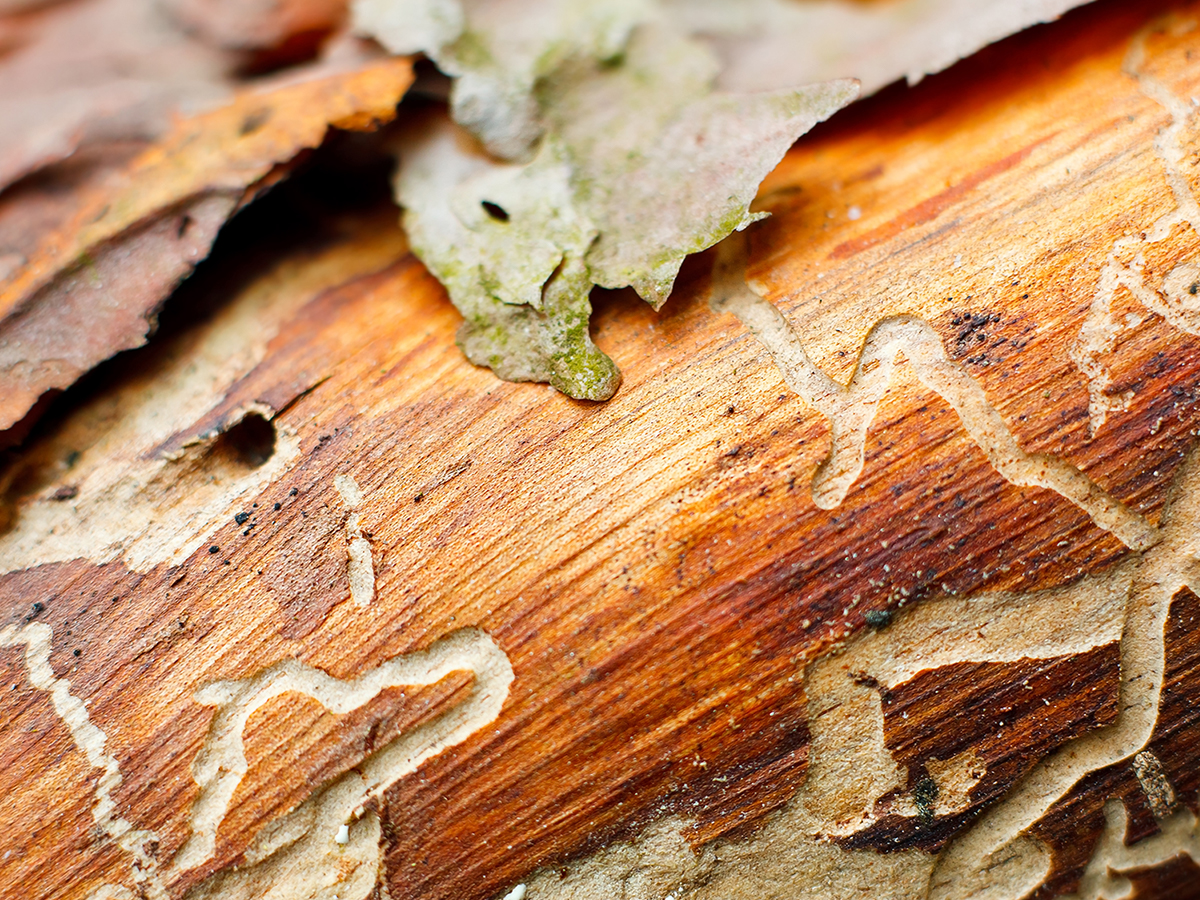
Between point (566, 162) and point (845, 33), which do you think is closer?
point (566, 162)

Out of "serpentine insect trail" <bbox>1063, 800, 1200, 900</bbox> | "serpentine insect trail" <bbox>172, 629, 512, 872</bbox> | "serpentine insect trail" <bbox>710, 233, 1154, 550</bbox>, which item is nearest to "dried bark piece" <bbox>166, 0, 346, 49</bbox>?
"serpentine insect trail" <bbox>710, 233, 1154, 550</bbox>

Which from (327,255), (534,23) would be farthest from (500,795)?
(534,23)

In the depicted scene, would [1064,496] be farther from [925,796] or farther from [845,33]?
[845,33]

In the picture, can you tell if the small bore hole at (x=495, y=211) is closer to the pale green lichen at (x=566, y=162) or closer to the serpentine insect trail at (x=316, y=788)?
the pale green lichen at (x=566, y=162)

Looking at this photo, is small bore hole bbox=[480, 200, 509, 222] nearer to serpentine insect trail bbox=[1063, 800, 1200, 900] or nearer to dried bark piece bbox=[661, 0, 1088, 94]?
dried bark piece bbox=[661, 0, 1088, 94]

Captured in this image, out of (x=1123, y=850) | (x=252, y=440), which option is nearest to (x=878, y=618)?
(x=1123, y=850)
